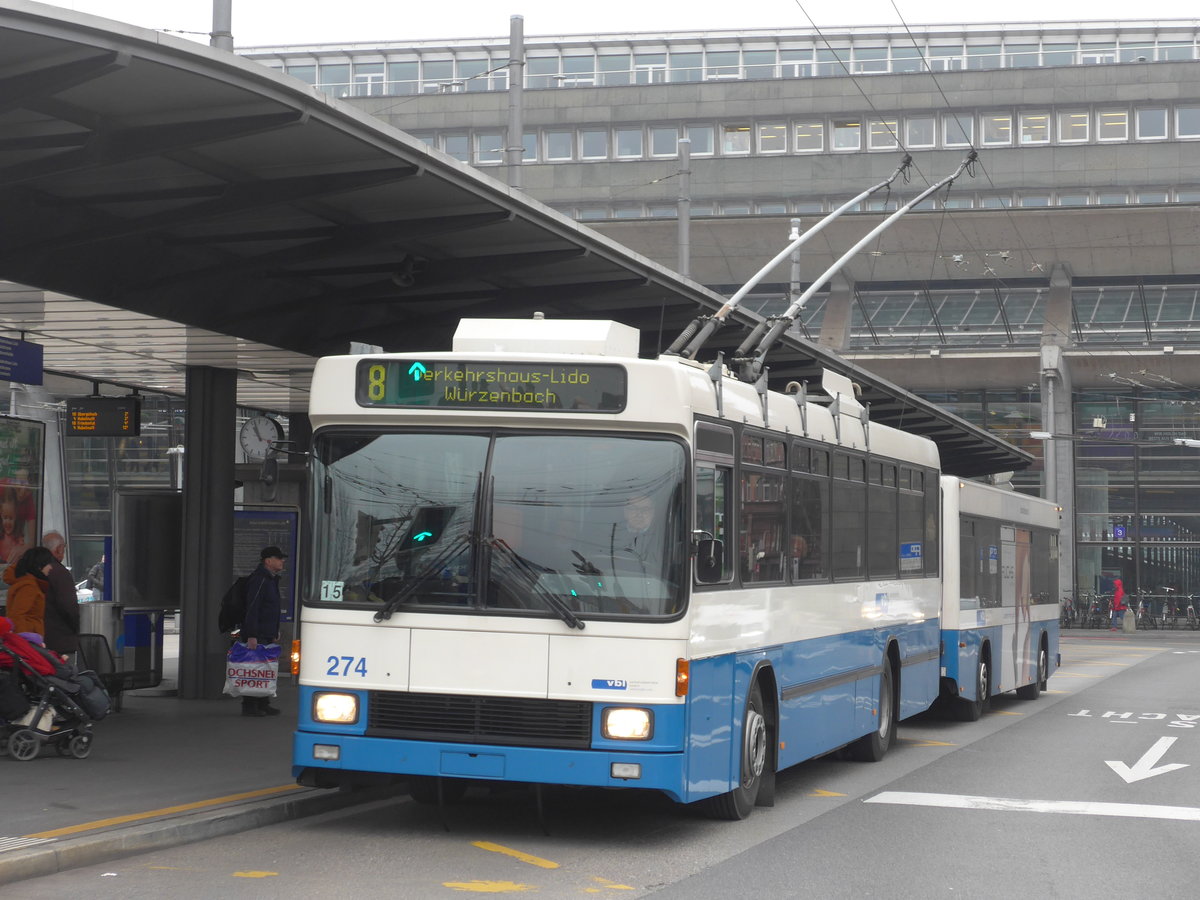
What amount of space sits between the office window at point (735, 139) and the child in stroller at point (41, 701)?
139 ft

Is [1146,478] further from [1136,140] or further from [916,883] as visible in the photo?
[916,883]

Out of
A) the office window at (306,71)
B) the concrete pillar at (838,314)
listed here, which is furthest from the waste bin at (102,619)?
the office window at (306,71)

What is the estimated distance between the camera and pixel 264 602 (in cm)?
1642

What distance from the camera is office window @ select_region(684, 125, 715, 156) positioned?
52.8 m

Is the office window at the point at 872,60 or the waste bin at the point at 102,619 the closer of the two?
the waste bin at the point at 102,619

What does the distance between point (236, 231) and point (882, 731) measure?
7.07 m

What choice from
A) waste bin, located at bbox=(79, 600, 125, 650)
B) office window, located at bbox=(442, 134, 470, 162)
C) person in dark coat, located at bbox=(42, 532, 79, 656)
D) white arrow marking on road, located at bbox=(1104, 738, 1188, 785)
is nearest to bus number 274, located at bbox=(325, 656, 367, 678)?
person in dark coat, located at bbox=(42, 532, 79, 656)

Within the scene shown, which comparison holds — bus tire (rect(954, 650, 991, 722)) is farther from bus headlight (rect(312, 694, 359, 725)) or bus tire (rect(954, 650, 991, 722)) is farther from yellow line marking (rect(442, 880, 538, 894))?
yellow line marking (rect(442, 880, 538, 894))

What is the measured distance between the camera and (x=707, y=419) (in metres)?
9.79

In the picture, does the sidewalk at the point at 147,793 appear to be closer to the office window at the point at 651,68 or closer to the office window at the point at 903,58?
the office window at the point at 651,68

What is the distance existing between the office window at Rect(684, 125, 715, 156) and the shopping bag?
128ft

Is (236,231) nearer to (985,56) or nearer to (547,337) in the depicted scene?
(547,337)

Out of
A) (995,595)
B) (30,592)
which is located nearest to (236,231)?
(30,592)

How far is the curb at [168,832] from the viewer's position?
809 cm
